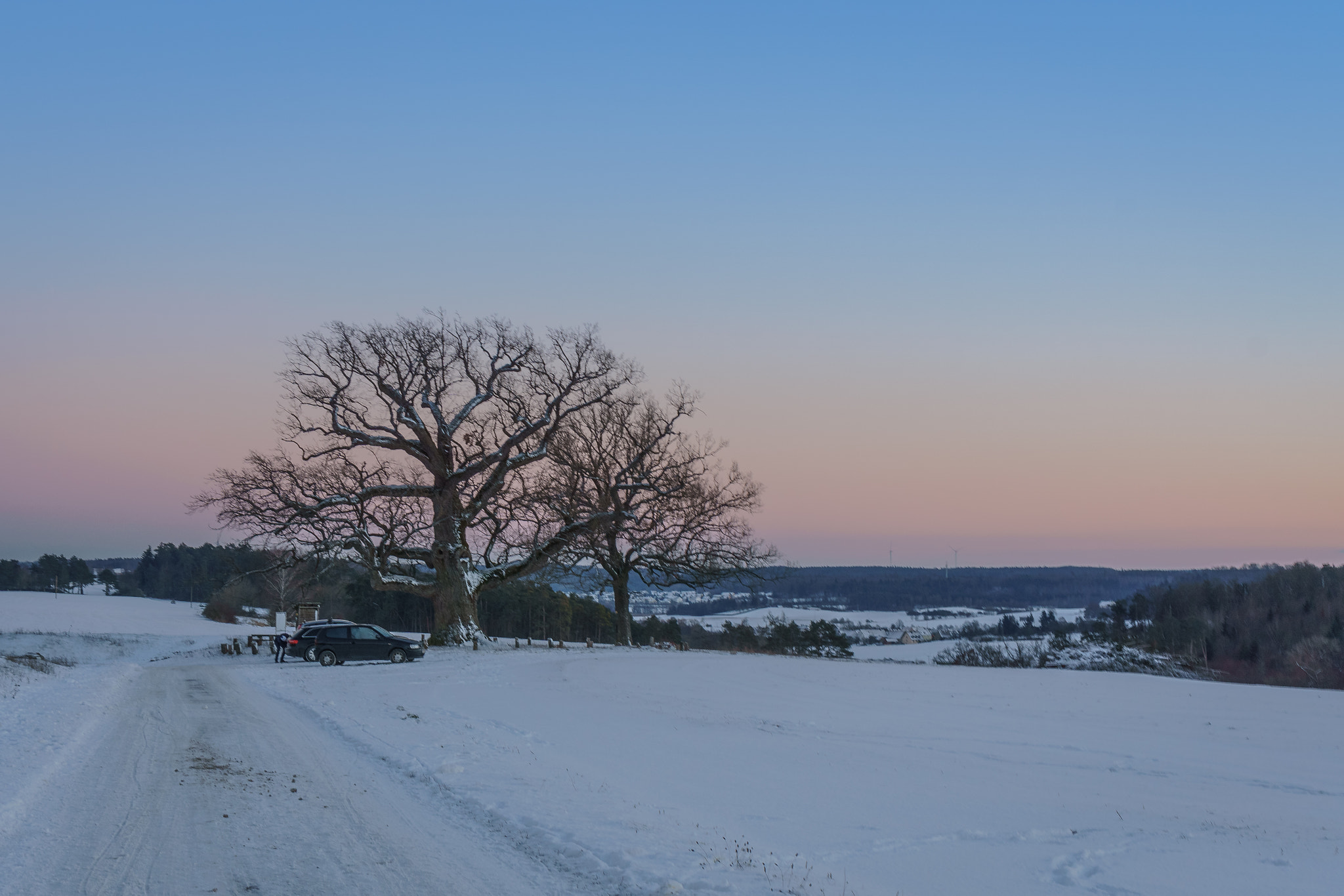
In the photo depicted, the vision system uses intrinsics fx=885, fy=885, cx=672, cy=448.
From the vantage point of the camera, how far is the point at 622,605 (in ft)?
157

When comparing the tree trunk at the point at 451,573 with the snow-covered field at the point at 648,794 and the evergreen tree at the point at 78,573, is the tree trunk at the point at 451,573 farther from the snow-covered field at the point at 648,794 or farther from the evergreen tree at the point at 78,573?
the evergreen tree at the point at 78,573

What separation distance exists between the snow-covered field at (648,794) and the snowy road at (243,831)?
37mm

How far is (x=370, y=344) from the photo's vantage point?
121 feet

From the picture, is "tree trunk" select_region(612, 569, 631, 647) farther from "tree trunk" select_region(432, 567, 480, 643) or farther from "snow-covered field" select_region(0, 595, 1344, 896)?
"snow-covered field" select_region(0, 595, 1344, 896)

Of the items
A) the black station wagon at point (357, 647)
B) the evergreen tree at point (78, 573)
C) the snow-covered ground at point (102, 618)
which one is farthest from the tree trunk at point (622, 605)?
the evergreen tree at point (78, 573)

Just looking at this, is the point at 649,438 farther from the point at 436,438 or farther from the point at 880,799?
the point at 880,799

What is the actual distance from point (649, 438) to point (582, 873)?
37.2m

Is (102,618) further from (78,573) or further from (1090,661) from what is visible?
(78,573)

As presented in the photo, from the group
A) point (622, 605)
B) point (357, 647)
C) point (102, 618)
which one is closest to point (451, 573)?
point (357, 647)

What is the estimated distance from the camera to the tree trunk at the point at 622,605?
47.1m

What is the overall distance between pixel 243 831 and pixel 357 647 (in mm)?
26408

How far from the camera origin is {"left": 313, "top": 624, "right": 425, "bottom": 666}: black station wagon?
32719mm

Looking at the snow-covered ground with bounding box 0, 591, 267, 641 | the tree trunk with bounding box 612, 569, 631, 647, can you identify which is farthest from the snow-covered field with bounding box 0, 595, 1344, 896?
the snow-covered ground with bounding box 0, 591, 267, 641

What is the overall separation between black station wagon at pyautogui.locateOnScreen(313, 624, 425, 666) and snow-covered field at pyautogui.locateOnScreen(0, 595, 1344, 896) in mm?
10277
